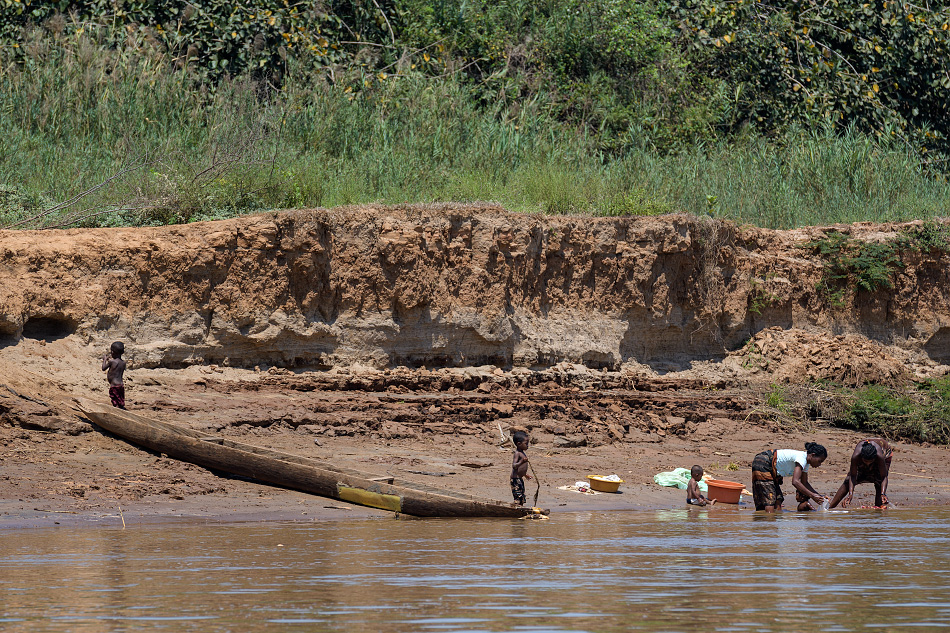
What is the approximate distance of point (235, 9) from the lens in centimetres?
1883

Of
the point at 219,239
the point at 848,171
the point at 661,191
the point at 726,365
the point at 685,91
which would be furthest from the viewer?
the point at 685,91

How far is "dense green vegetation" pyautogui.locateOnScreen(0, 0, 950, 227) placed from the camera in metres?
14.8

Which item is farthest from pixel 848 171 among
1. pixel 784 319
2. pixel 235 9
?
pixel 235 9

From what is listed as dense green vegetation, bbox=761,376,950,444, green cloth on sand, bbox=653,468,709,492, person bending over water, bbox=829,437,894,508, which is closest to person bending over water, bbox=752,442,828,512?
person bending over water, bbox=829,437,894,508

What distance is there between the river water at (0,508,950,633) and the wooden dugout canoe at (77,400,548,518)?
204 millimetres

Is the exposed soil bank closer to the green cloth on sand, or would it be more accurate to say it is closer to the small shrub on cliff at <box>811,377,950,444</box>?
the green cloth on sand

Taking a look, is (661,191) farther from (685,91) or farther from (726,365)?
(685,91)

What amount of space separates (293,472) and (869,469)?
5795 millimetres

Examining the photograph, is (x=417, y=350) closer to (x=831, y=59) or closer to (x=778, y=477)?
(x=778, y=477)

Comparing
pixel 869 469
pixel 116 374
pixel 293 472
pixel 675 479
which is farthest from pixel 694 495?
pixel 116 374

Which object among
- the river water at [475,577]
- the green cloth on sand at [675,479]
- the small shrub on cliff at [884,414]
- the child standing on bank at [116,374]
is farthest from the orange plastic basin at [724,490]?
the child standing on bank at [116,374]

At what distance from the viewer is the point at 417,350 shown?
13.5m

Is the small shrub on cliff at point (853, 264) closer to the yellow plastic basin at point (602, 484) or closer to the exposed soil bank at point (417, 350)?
the exposed soil bank at point (417, 350)

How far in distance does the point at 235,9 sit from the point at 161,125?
3.49 m
